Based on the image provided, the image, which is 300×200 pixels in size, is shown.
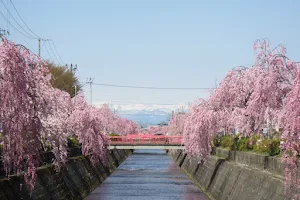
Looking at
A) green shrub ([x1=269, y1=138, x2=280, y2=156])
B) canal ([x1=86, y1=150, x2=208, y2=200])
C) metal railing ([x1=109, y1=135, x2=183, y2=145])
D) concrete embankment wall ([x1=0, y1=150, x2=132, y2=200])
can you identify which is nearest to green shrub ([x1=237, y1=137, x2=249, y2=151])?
canal ([x1=86, y1=150, x2=208, y2=200])

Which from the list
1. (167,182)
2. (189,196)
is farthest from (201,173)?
(189,196)

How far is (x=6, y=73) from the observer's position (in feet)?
68.4

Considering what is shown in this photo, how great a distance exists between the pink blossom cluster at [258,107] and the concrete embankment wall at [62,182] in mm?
9630

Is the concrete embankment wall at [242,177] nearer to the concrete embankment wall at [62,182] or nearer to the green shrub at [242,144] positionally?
the green shrub at [242,144]

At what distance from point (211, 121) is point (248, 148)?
9.83 m

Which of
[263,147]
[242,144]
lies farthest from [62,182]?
[242,144]

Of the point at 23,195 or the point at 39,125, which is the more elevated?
the point at 39,125

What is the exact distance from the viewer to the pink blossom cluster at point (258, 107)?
2092 cm

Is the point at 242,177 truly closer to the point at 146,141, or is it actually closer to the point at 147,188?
the point at 147,188

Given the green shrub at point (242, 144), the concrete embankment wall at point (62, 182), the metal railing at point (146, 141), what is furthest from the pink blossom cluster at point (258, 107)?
the metal railing at point (146, 141)

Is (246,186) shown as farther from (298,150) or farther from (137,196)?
(137,196)

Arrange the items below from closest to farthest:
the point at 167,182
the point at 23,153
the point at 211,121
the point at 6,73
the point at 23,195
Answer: the point at 6,73, the point at 23,153, the point at 23,195, the point at 211,121, the point at 167,182

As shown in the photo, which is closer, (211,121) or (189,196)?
(189,196)

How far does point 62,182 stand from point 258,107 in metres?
13.5
